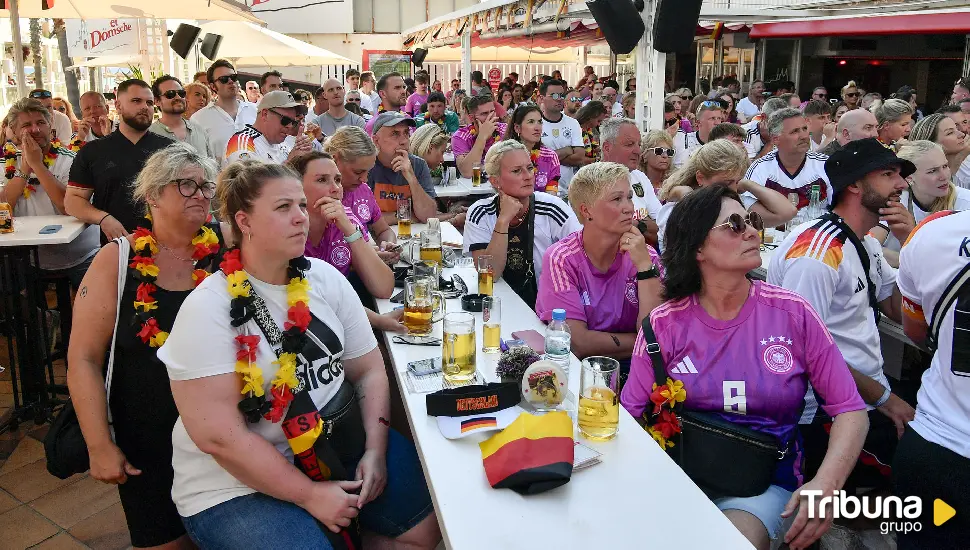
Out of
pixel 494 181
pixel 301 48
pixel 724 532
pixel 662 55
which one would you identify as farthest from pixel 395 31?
pixel 724 532

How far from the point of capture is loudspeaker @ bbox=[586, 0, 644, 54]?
22.8 feet

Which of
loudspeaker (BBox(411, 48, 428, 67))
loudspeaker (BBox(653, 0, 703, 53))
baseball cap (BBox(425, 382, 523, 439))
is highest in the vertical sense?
loudspeaker (BBox(411, 48, 428, 67))

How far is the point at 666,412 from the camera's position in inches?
91.5

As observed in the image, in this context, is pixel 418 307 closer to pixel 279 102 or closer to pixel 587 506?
pixel 587 506

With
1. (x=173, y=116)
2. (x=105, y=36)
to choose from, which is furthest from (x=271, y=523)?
(x=105, y=36)

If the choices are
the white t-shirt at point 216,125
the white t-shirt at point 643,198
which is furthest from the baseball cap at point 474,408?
the white t-shirt at point 216,125

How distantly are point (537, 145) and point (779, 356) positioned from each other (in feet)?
13.9

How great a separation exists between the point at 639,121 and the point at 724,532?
238 inches

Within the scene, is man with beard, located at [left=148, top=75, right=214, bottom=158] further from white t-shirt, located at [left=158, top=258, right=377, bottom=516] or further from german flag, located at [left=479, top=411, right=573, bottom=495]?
german flag, located at [left=479, top=411, right=573, bottom=495]

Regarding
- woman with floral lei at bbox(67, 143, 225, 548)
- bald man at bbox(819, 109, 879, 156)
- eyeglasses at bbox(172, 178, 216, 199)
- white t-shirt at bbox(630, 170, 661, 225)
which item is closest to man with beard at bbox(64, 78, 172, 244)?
eyeglasses at bbox(172, 178, 216, 199)

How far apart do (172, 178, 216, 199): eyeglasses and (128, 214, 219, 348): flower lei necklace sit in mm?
121

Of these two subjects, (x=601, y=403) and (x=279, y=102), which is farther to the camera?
(x=279, y=102)

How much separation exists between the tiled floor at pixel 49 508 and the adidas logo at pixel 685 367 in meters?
2.39

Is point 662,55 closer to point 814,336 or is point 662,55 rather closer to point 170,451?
point 814,336
